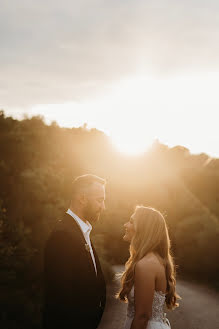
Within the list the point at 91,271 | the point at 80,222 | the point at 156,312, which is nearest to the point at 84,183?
the point at 80,222

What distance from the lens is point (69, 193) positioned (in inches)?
1206

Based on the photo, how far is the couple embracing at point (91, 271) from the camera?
3.00 metres

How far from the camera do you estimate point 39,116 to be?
133 ft

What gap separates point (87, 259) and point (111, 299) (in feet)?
72.7

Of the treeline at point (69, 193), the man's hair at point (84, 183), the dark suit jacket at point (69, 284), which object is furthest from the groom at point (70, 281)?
the treeline at point (69, 193)

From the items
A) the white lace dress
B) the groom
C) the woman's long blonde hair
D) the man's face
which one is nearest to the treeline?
the white lace dress

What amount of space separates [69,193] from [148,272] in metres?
28.0

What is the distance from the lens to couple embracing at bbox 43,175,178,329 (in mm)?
3002

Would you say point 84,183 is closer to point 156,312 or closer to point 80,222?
point 80,222

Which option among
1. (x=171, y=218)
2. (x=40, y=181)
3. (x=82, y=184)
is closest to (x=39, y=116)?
(x=40, y=181)

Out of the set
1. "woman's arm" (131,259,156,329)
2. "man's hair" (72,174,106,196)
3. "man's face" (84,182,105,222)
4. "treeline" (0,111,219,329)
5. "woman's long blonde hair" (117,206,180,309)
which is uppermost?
"man's hair" (72,174,106,196)

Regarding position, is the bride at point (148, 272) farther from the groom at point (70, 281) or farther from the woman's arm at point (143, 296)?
the groom at point (70, 281)

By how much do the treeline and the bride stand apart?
36.7 ft

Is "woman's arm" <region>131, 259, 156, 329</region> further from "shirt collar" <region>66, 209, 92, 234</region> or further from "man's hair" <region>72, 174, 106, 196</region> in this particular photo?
"man's hair" <region>72, 174, 106, 196</region>
